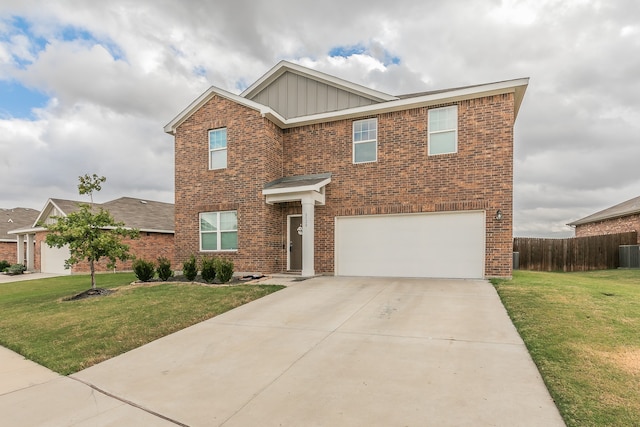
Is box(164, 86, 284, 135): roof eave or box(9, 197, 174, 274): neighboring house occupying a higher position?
box(164, 86, 284, 135): roof eave

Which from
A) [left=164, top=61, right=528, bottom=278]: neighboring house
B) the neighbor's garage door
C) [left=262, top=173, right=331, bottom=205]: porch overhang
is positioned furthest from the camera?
[left=262, top=173, right=331, bottom=205]: porch overhang

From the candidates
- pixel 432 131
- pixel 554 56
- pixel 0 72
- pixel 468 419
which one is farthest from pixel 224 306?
pixel 554 56

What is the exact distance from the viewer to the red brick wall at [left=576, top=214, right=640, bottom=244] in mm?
18734

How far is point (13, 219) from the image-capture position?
30000 millimetres

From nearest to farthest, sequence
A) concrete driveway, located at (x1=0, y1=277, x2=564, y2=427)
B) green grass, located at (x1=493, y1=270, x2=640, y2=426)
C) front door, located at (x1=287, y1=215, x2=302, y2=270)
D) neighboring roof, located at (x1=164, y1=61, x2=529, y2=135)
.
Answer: green grass, located at (x1=493, y1=270, x2=640, y2=426) → concrete driveway, located at (x1=0, y1=277, x2=564, y2=427) → neighboring roof, located at (x1=164, y1=61, x2=529, y2=135) → front door, located at (x1=287, y1=215, x2=302, y2=270)

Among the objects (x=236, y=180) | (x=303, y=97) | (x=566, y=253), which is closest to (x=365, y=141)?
(x=303, y=97)

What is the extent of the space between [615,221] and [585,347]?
22.6m

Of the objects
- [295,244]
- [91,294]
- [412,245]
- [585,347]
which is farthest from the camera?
[295,244]

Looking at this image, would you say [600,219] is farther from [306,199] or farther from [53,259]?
[53,259]

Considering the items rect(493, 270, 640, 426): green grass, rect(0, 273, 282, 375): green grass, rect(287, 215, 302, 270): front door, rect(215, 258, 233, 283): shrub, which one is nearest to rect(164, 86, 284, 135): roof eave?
rect(287, 215, 302, 270): front door

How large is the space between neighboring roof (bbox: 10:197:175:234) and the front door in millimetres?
12467

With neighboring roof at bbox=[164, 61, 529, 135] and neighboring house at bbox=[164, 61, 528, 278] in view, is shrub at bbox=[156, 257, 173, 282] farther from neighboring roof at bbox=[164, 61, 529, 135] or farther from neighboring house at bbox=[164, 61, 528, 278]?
neighboring roof at bbox=[164, 61, 529, 135]

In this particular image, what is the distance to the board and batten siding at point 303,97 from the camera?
12.6 meters

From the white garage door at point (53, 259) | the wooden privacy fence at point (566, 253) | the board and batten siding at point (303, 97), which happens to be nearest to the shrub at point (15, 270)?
the white garage door at point (53, 259)
